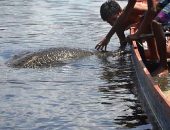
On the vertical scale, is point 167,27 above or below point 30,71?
above

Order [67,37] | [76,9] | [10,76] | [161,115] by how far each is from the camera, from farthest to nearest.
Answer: [76,9] < [67,37] < [10,76] < [161,115]

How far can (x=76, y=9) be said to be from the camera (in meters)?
20.9

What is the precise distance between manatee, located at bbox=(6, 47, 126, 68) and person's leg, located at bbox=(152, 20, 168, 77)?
3537mm

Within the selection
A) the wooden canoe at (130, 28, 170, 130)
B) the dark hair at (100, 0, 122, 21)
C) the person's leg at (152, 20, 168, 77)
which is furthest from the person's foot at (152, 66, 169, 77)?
the dark hair at (100, 0, 122, 21)

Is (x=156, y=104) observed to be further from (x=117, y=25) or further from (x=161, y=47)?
(x=117, y=25)

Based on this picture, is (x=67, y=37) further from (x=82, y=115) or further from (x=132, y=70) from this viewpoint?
(x=82, y=115)

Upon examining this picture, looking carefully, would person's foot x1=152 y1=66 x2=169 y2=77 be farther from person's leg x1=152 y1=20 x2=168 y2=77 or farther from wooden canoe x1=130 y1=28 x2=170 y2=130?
wooden canoe x1=130 y1=28 x2=170 y2=130

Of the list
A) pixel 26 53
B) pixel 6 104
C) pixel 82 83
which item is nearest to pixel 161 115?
pixel 6 104

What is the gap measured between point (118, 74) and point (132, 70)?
0.42 metres

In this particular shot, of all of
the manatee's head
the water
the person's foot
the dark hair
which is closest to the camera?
the water

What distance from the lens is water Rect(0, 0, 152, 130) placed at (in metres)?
7.85

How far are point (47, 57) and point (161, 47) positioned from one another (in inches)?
151

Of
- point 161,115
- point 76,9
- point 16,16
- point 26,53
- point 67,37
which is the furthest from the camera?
point 76,9

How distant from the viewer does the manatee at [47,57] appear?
1149 cm
